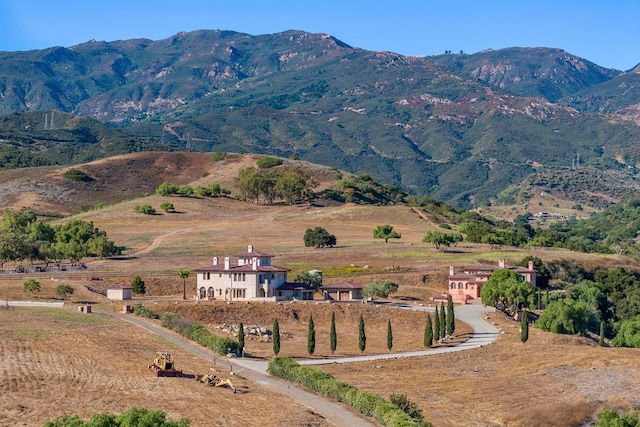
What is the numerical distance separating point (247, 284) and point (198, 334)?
22.7 m

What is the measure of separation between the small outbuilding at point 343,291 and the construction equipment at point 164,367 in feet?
148

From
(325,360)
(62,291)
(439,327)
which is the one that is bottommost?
(325,360)

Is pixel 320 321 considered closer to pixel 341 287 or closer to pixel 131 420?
pixel 341 287

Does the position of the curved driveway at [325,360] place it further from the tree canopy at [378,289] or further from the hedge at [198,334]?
the tree canopy at [378,289]

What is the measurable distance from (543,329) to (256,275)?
29517 millimetres

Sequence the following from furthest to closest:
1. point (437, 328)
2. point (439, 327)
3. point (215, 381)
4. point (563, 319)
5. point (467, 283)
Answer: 1. point (467, 283)
2. point (563, 319)
3. point (439, 327)
4. point (437, 328)
5. point (215, 381)

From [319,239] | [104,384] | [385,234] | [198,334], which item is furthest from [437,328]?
[385,234]

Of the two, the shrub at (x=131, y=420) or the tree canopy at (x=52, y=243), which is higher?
the tree canopy at (x=52, y=243)

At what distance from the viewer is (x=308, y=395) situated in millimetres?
66938

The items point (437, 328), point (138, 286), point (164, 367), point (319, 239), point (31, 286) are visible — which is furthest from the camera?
point (319, 239)

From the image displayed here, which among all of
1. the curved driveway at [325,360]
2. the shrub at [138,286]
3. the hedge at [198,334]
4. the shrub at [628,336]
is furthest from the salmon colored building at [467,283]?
the hedge at [198,334]

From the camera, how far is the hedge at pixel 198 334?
82.1 meters

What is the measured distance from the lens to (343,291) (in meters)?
113

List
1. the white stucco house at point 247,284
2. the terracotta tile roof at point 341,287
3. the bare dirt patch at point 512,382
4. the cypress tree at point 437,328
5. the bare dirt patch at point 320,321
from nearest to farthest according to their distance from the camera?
the bare dirt patch at point 512,382, the cypress tree at point 437,328, the bare dirt patch at point 320,321, the white stucco house at point 247,284, the terracotta tile roof at point 341,287
